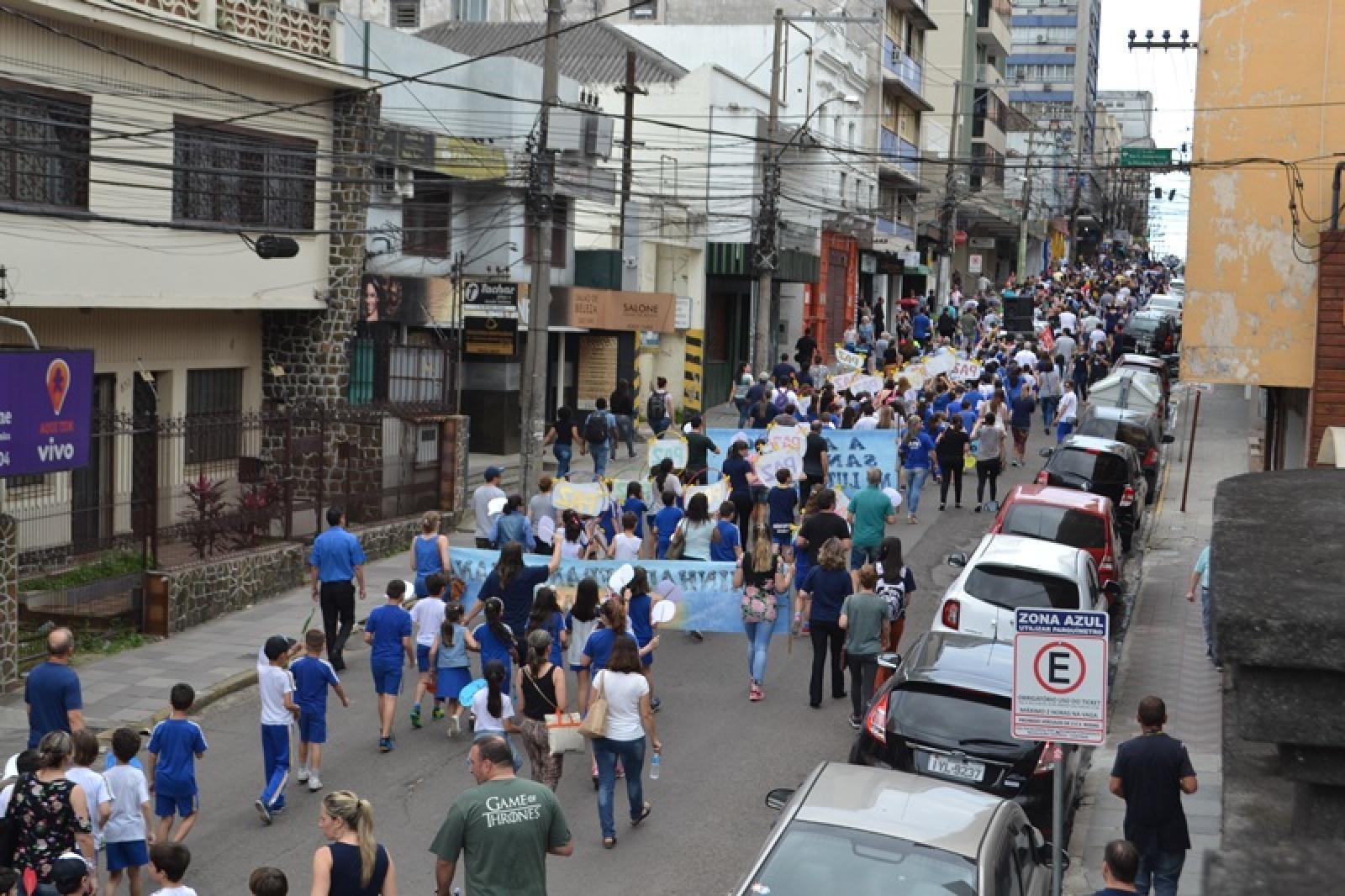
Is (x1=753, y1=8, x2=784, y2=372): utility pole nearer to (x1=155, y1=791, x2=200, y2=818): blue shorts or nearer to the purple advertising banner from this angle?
the purple advertising banner

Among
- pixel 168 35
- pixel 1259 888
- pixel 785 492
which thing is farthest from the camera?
pixel 168 35

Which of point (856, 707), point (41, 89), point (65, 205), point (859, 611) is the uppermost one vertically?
point (41, 89)

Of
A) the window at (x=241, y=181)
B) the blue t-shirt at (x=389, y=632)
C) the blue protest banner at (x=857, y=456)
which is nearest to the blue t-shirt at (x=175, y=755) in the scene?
the blue t-shirt at (x=389, y=632)

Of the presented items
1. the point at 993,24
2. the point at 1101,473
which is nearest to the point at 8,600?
the point at 1101,473

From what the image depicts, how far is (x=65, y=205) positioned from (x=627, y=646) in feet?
45.4

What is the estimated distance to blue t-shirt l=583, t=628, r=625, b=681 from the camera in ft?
42.5

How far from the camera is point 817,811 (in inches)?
332

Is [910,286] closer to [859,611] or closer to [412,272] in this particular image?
[412,272]

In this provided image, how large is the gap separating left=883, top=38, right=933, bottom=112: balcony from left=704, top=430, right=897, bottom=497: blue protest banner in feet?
131

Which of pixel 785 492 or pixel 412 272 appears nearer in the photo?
pixel 785 492

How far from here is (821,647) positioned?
15531 millimetres

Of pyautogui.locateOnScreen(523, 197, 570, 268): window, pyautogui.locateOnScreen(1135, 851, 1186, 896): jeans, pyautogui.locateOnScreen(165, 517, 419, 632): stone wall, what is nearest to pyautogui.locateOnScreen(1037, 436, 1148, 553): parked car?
pyautogui.locateOnScreen(165, 517, 419, 632): stone wall

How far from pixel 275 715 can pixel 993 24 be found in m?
80.7

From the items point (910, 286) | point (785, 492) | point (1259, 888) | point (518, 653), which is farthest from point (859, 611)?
point (910, 286)
